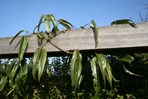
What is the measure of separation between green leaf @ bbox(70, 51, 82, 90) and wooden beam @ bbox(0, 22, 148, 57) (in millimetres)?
76

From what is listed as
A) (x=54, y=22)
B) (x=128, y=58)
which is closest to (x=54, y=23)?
(x=54, y=22)

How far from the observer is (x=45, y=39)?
2174mm

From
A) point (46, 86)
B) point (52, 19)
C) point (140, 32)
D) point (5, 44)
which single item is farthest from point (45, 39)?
point (46, 86)

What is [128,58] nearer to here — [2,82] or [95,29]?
[95,29]

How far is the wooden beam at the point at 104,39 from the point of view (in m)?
1.95

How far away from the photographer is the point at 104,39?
2025mm

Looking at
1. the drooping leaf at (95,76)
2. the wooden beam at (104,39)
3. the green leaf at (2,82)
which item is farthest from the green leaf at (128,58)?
the green leaf at (2,82)

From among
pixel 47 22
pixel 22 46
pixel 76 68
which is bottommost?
pixel 76 68

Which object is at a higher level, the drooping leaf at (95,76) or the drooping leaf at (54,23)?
the drooping leaf at (54,23)

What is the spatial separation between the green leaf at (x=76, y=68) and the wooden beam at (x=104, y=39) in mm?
76

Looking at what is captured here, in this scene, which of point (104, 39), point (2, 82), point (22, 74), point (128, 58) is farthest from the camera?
point (2, 82)

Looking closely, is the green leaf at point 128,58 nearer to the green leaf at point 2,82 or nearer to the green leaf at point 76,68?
the green leaf at point 76,68

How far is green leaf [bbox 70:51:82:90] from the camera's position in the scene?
201 cm

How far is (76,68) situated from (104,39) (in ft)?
1.12
